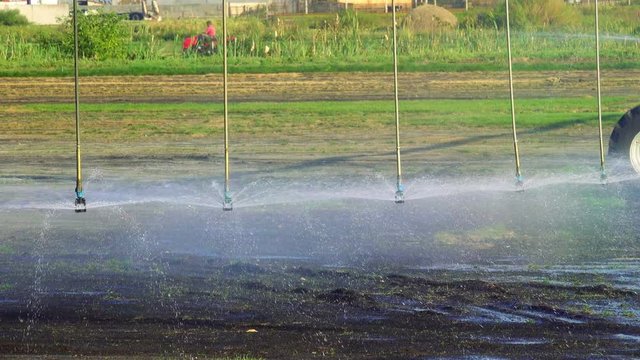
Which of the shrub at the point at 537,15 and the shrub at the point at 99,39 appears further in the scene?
the shrub at the point at 537,15

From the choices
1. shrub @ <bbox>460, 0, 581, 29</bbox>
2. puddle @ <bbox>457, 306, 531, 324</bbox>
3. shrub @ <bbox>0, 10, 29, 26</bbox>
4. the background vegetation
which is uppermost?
shrub @ <bbox>0, 10, 29, 26</bbox>

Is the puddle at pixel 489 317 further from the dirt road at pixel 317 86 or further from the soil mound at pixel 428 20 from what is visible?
the soil mound at pixel 428 20

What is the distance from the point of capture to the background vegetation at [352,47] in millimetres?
37719

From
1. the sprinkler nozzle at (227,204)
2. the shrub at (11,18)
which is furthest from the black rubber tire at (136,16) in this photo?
the sprinkler nozzle at (227,204)

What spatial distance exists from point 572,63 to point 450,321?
87.5 ft

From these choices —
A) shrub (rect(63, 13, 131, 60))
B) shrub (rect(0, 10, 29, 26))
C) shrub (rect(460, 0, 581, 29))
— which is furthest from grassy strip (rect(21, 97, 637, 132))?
shrub (rect(0, 10, 29, 26))

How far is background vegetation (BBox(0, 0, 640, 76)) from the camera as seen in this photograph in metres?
37.7

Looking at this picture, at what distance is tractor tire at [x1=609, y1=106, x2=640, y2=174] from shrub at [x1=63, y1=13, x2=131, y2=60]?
25.8 metres

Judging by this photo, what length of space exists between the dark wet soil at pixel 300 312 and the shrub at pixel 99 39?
29.1 metres

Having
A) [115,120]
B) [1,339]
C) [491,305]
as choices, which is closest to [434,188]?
[491,305]

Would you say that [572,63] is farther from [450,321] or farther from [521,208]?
[450,321]

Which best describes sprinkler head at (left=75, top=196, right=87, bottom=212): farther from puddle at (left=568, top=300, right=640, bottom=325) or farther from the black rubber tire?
the black rubber tire

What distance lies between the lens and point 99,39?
42.0 metres

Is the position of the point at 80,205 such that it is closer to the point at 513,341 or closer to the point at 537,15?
the point at 513,341
